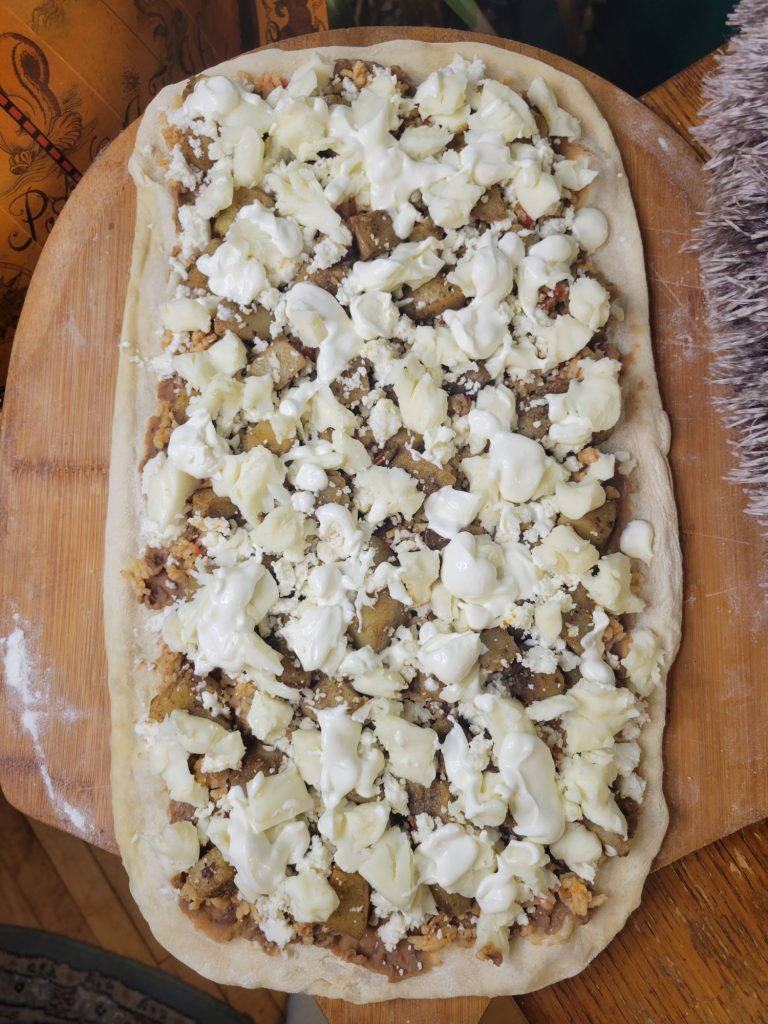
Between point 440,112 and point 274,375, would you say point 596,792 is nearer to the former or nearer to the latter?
point 274,375

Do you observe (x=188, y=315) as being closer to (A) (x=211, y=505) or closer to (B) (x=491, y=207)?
(A) (x=211, y=505)

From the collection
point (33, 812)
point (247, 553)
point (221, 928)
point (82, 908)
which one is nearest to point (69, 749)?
point (33, 812)

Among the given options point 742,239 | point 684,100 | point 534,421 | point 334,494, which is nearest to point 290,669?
point 334,494

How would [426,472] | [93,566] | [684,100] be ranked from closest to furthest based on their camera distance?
[426,472]
[93,566]
[684,100]

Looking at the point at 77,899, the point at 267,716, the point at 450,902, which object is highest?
the point at 267,716

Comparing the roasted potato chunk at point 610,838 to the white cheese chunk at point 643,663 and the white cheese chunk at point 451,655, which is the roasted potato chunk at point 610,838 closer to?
the white cheese chunk at point 643,663

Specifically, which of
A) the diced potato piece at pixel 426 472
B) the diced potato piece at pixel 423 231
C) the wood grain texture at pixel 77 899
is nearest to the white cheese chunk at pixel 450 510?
the diced potato piece at pixel 426 472

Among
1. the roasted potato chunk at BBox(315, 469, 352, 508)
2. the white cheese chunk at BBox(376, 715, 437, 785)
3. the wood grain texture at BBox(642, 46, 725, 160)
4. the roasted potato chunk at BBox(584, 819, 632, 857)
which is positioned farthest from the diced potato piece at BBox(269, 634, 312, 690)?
the wood grain texture at BBox(642, 46, 725, 160)
